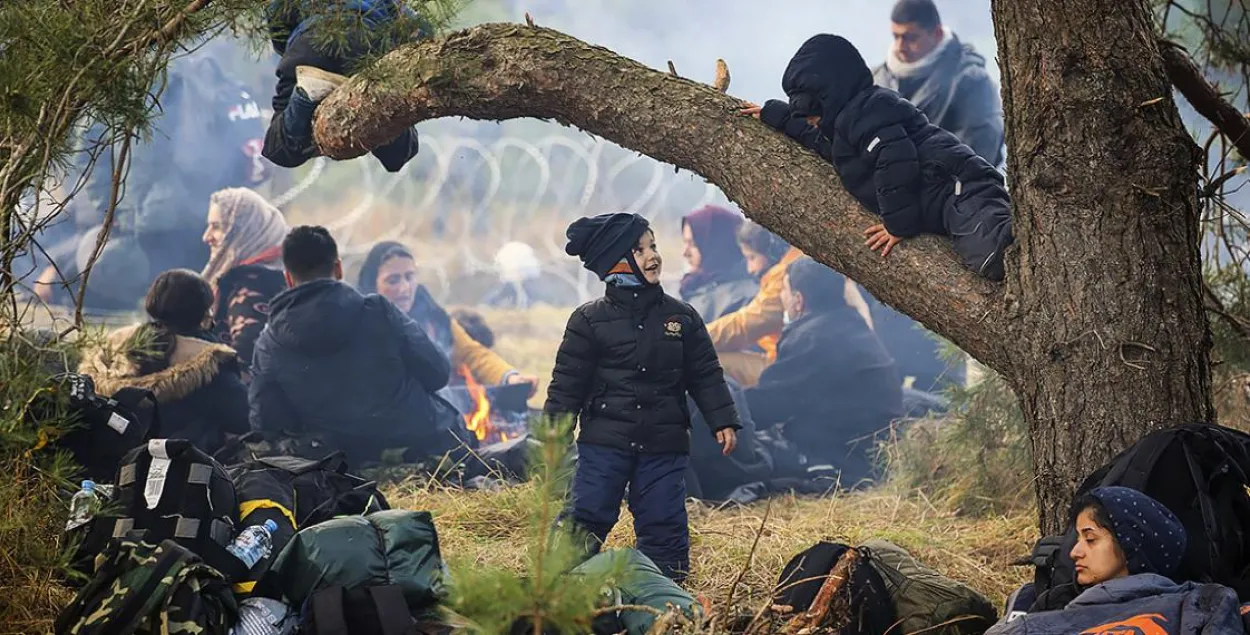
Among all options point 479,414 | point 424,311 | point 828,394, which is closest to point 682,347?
point 828,394

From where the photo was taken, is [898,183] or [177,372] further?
[177,372]

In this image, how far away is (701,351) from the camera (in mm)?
4785

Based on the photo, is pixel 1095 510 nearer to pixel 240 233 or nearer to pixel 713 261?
pixel 713 261

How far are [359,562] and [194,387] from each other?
9.74 ft

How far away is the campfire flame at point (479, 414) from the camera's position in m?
7.97

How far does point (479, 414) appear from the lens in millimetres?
8250

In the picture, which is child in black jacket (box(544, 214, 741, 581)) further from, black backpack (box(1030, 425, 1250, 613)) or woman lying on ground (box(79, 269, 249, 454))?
woman lying on ground (box(79, 269, 249, 454))

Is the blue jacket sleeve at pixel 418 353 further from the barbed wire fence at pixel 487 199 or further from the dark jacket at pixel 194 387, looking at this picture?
the barbed wire fence at pixel 487 199

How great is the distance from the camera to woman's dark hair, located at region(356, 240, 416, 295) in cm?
875

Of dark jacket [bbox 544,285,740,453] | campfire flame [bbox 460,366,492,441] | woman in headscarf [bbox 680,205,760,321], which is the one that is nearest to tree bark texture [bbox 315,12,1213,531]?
dark jacket [bbox 544,285,740,453]

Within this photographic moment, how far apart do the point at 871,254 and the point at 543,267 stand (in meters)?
7.23


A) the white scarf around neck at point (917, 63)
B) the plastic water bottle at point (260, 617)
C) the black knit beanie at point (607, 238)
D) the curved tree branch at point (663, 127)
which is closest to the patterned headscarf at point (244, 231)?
the curved tree branch at point (663, 127)

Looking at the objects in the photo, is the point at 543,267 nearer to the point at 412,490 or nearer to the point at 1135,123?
the point at 412,490

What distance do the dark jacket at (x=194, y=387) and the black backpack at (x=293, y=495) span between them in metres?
1.99
